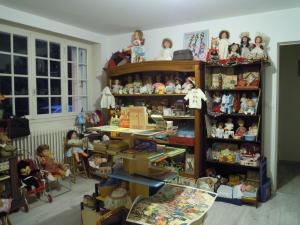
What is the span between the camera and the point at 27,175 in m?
3.07

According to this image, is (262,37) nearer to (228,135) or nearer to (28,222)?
(228,135)

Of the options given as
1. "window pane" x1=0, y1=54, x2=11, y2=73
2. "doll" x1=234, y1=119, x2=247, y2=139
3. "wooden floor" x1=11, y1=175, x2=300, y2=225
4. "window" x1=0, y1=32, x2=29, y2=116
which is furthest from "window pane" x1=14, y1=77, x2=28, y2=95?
"doll" x1=234, y1=119, x2=247, y2=139

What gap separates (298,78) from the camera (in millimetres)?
4676

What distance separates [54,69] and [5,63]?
75 cm

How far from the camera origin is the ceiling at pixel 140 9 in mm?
2961

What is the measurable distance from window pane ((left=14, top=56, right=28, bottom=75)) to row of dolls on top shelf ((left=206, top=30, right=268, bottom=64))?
257 centimetres

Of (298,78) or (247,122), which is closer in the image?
(247,122)

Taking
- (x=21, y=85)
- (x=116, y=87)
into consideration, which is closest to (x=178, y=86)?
(x=116, y=87)

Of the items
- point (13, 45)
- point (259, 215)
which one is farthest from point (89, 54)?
point (259, 215)

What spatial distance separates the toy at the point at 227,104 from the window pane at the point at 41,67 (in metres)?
2.66

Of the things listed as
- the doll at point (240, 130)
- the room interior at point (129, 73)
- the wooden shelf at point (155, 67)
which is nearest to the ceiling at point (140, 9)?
the room interior at point (129, 73)

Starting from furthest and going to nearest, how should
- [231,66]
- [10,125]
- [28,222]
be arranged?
[231,66]
[10,125]
[28,222]

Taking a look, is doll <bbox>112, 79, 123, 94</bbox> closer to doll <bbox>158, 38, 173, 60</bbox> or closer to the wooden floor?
doll <bbox>158, 38, 173, 60</bbox>

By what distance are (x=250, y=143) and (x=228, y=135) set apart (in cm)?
31
